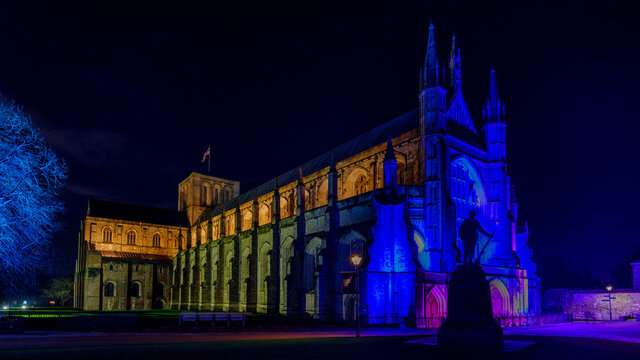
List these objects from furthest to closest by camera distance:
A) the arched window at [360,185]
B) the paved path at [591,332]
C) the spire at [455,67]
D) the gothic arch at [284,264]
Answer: the gothic arch at [284,264], the arched window at [360,185], the spire at [455,67], the paved path at [591,332]

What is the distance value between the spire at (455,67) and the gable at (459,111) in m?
0.77

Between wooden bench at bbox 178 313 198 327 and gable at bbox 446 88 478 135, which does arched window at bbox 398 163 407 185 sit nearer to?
gable at bbox 446 88 478 135

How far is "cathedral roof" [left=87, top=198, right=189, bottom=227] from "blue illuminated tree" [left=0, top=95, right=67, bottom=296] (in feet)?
181

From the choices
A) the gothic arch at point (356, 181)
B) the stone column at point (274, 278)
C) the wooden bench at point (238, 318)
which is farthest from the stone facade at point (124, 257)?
the wooden bench at point (238, 318)

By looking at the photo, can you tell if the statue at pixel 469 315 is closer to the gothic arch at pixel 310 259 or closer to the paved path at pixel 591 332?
the paved path at pixel 591 332

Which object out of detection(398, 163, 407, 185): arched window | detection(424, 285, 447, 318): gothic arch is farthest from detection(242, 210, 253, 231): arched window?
detection(424, 285, 447, 318): gothic arch

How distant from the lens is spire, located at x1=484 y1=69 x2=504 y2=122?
133ft

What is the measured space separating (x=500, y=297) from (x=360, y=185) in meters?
13.7

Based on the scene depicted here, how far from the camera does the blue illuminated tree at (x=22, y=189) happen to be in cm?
1706

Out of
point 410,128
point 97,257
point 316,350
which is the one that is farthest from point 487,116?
point 97,257

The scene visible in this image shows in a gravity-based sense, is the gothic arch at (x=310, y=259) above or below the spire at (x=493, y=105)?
below

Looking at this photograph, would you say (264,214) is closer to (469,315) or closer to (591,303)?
(591,303)

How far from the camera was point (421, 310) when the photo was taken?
2934cm

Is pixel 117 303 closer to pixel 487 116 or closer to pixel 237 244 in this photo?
pixel 237 244
